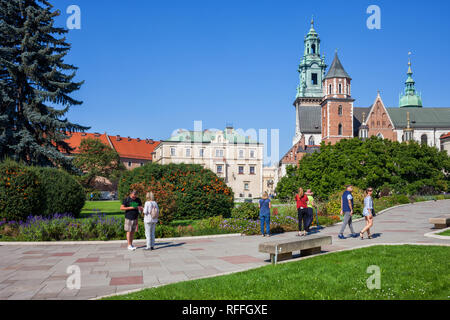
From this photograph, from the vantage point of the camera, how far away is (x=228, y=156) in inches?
2867

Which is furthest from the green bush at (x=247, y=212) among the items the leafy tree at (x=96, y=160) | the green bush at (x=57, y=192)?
the leafy tree at (x=96, y=160)

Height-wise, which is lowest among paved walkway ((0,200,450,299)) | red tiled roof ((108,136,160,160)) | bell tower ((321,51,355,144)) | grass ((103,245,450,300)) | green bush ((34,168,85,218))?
paved walkway ((0,200,450,299))

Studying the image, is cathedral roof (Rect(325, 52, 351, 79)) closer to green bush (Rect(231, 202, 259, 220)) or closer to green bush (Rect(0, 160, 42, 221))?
green bush (Rect(231, 202, 259, 220))

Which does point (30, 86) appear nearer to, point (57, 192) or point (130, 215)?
point (57, 192)

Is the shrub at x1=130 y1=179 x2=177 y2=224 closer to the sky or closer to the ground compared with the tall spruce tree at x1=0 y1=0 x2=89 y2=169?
closer to the ground

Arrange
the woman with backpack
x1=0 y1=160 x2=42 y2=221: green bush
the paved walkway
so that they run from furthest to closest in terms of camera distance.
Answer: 1. x1=0 y1=160 x2=42 y2=221: green bush
2. the woman with backpack
3. the paved walkway

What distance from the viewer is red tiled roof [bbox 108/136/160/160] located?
303 ft

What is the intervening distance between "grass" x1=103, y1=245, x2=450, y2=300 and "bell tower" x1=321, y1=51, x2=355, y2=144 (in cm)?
6979

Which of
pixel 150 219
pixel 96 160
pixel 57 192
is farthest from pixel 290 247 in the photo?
pixel 96 160

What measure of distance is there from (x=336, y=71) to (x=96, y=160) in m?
51.7

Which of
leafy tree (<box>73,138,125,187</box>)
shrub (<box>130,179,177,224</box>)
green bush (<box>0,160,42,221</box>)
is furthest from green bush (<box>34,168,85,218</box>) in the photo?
leafy tree (<box>73,138,125,187</box>)

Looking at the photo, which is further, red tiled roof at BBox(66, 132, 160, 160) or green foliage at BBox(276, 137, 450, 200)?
red tiled roof at BBox(66, 132, 160, 160)

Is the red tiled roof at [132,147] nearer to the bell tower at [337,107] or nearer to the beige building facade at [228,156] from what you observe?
the beige building facade at [228,156]
